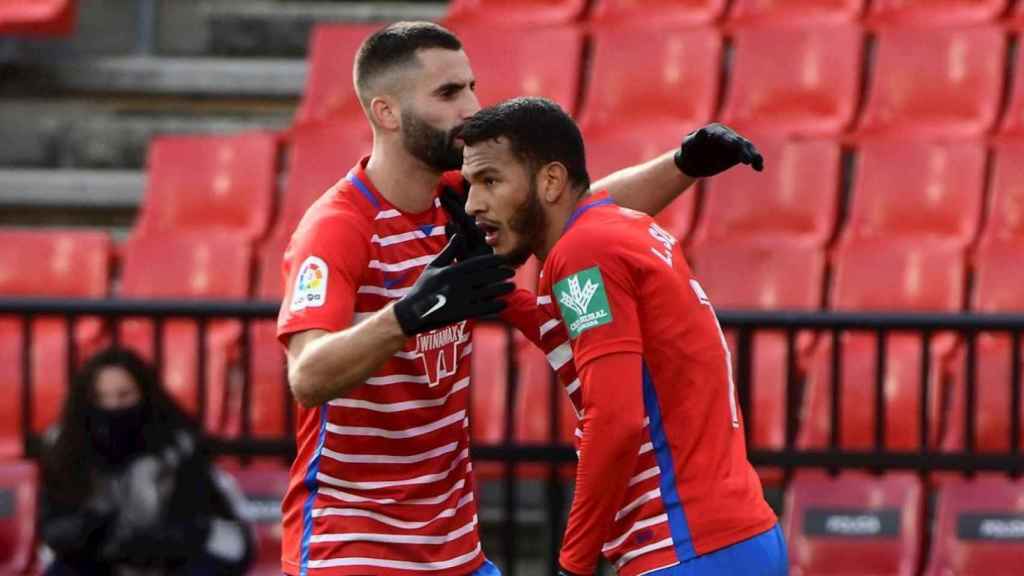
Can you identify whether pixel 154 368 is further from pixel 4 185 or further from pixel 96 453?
pixel 4 185

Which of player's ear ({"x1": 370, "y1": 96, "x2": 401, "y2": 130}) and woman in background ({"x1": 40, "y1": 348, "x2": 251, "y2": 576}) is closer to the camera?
player's ear ({"x1": 370, "y1": 96, "x2": 401, "y2": 130})

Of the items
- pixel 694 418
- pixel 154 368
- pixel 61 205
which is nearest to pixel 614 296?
pixel 694 418

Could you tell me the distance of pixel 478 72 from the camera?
917 centimetres

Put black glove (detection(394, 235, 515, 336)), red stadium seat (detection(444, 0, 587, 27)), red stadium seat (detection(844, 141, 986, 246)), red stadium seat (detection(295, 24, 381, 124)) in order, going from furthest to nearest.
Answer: red stadium seat (detection(444, 0, 587, 27)) → red stadium seat (detection(295, 24, 381, 124)) → red stadium seat (detection(844, 141, 986, 246)) → black glove (detection(394, 235, 515, 336))

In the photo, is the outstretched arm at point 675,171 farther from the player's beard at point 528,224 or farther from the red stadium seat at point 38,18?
the red stadium seat at point 38,18

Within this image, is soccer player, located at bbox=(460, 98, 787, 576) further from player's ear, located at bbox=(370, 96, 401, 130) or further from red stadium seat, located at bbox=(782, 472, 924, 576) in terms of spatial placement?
red stadium seat, located at bbox=(782, 472, 924, 576)

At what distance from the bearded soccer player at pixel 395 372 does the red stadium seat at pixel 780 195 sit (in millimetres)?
4045

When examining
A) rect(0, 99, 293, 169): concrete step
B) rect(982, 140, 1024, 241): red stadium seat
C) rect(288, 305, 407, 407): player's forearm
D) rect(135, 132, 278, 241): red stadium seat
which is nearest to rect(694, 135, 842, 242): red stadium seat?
rect(982, 140, 1024, 241): red stadium seat

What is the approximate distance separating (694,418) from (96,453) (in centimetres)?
327

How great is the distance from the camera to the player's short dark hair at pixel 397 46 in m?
4.31

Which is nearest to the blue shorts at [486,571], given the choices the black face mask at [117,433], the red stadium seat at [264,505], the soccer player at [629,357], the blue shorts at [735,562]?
the soccer player at [629,357]

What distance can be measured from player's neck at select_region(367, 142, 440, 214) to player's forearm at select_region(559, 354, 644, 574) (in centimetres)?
66

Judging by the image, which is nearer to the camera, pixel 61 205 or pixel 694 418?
pixel 694 418

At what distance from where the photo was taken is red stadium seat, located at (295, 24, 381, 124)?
30.9 ft
